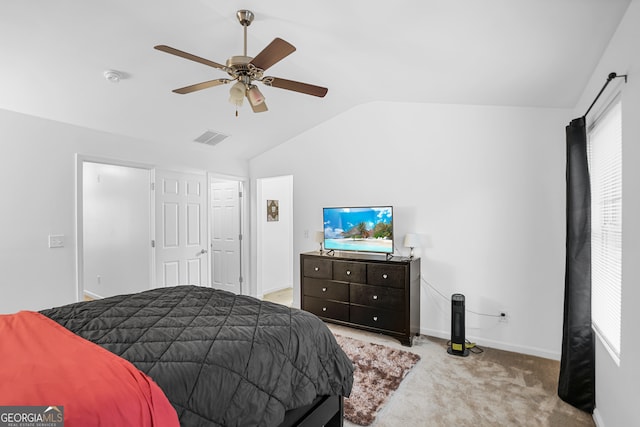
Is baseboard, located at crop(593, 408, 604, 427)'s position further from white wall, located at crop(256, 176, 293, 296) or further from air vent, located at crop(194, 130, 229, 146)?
air vent, located at crop(194, 130, 229, 146)

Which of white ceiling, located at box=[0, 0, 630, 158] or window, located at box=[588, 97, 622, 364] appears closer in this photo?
white ceiling, located at box=[0, 0, 630, 158]

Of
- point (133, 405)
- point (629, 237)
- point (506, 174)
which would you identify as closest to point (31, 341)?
point (133, 405)

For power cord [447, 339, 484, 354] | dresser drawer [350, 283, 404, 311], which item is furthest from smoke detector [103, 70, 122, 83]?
power cord [447, 339, 484, 354]

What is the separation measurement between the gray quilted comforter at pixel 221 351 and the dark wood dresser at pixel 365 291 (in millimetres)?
1704

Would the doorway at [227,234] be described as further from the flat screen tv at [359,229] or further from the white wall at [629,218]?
the white wall at [629,218]

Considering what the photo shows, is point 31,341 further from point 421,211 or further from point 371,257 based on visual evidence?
point 421,211

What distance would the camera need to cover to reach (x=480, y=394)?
268cm

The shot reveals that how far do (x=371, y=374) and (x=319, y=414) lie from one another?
1.17m

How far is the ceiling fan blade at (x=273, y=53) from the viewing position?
1.82 m

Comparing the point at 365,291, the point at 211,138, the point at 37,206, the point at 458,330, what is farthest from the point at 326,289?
the point at 37,206

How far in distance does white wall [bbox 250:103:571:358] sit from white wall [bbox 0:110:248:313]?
303cm

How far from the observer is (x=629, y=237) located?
169 centimetres

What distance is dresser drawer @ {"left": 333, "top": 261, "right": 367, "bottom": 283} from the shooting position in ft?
13.0

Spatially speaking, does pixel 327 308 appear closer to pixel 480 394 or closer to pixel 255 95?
pixel 480 394
